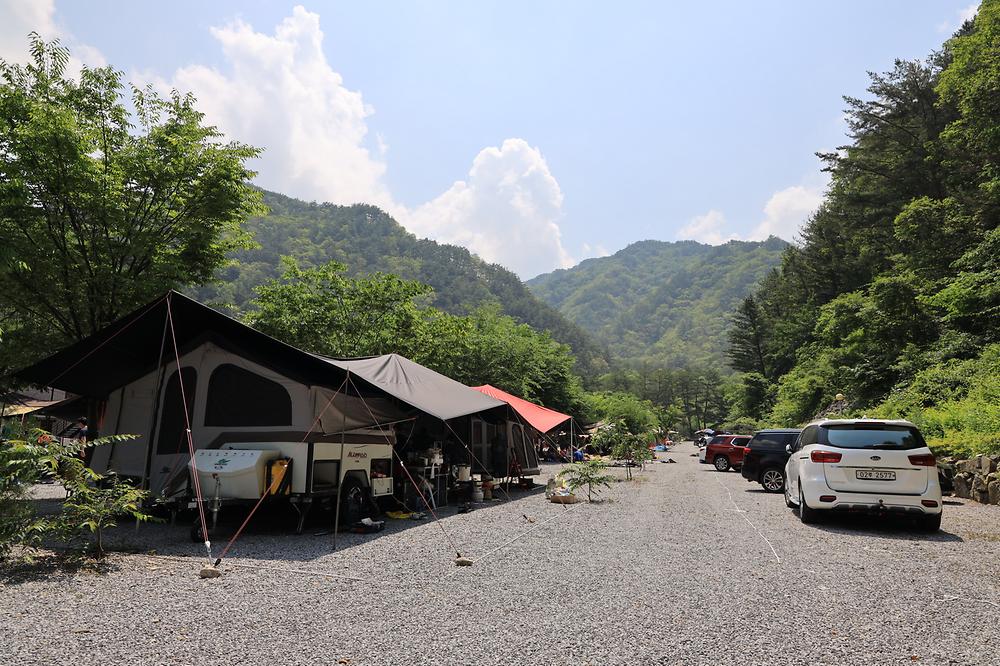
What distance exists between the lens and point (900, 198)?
34.0 metres

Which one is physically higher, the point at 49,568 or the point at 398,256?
the point at 398,256

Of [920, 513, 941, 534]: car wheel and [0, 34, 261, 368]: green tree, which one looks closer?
[920, 513, 941, 534]: car wheel

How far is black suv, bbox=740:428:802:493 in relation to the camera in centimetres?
Answer: 1498

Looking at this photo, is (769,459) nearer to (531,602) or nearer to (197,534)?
(531,602)

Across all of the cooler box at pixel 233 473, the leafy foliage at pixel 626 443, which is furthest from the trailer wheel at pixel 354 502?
the leafy foliage at pixel 626 443

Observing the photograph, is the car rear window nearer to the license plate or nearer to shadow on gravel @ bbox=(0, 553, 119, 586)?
the license plate

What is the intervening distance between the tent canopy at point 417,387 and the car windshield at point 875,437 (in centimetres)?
577

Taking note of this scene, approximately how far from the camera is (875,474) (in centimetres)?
819

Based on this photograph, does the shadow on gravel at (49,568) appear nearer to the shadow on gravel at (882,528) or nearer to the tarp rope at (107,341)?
the tarp rope at (107,341)

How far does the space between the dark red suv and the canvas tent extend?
61.8ft

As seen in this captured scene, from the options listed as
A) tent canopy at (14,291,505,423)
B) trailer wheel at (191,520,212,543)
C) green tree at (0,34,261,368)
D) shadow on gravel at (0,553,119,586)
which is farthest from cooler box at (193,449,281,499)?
green tree at (0,34,261,368)

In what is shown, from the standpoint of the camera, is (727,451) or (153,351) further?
(727,451)

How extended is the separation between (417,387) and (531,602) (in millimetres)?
6706

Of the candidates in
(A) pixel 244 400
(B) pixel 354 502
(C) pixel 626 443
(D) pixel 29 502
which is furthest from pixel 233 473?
(C) pixel 626 443
